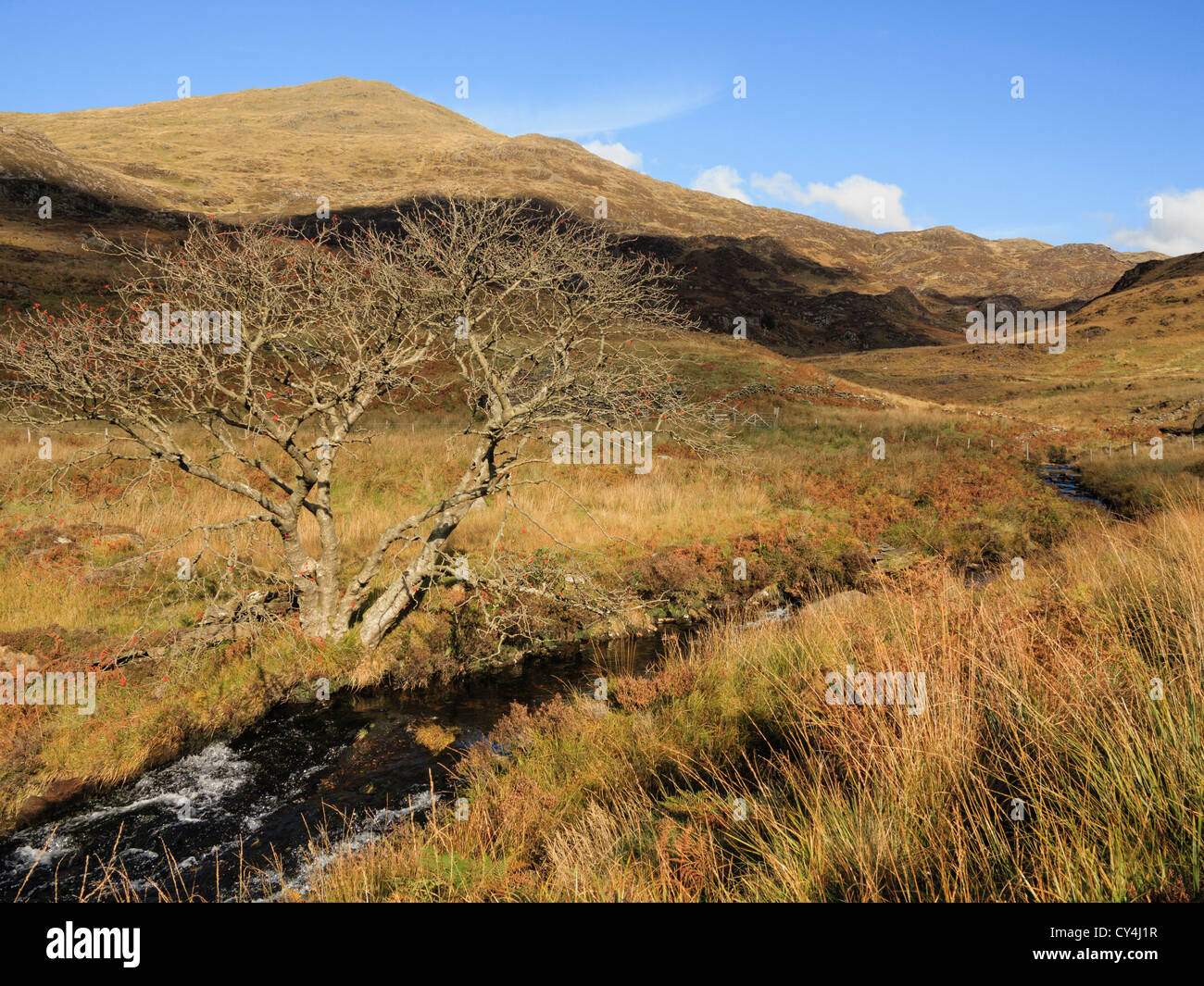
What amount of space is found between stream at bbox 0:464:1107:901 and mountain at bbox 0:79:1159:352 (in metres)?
36.9

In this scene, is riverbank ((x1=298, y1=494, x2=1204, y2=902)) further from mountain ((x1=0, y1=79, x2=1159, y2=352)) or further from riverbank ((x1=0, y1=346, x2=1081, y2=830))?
mountain ((x1=0, y1=79, x2=1159, y2=352))

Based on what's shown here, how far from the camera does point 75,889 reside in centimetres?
527

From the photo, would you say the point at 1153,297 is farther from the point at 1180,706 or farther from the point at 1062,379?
the point at 1180,706

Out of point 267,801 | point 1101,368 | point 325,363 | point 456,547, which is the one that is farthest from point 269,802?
point 1101,368

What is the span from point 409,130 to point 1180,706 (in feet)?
583

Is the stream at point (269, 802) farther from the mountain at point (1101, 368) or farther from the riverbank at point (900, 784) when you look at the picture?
the mountain at point (1101, 368)

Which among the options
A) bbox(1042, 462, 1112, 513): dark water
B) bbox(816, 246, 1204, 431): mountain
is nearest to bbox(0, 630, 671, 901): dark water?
bbox(1042, 462, 1112, 513): dark water

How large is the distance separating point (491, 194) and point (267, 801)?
309ft

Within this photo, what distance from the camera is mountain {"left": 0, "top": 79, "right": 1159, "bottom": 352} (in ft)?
202

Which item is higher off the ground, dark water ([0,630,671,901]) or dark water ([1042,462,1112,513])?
dark water ([1042,462,1112,513])

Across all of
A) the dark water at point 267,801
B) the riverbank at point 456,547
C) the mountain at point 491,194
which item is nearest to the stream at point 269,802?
the dark water at point 267,801

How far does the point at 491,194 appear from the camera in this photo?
288 ft

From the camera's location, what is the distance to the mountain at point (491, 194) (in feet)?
202
